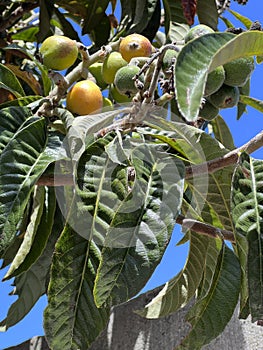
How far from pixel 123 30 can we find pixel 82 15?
1.38ft

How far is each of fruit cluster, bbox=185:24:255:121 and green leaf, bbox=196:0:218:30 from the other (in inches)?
25.4

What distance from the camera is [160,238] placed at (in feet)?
2.37

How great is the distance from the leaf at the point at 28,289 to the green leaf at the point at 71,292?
0.44 m

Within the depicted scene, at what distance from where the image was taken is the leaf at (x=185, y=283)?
101 centimetres

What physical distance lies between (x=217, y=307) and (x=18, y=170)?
0.34 metres

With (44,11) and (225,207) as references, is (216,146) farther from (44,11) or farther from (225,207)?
(44,11)

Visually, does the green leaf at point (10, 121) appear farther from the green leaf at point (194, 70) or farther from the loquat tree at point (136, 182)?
the green leaf at point (194, 70)

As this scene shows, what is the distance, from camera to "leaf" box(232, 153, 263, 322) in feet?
2.23

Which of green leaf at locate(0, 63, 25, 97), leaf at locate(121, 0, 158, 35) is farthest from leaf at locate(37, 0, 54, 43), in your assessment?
green leaf at locate(0, 63, 25, 97)

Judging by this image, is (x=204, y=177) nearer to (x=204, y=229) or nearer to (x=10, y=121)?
(x=204, y=229)

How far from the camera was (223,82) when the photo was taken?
2.85 ft

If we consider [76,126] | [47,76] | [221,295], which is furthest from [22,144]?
[221,295]

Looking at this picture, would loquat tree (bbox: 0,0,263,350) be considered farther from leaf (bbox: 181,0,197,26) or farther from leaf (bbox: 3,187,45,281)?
leaf (bbox: 181,0,197,26)

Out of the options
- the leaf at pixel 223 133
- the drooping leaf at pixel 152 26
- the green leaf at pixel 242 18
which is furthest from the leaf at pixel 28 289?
the green leaf at pixel 242 18
